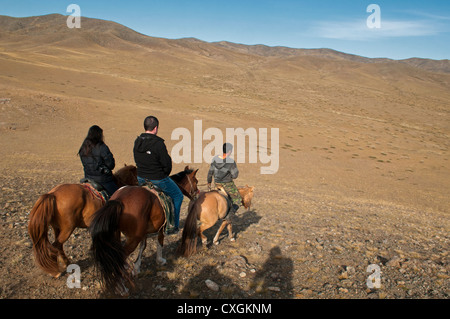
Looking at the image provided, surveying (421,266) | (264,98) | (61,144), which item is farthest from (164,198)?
(264,98)

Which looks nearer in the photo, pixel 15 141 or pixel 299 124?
pixel 15 141

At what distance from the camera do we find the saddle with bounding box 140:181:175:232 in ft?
16.1

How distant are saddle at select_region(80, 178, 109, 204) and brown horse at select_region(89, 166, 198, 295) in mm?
716

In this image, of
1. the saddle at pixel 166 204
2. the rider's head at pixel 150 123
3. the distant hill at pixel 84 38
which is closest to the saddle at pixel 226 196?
the saddle at pixel 166 204

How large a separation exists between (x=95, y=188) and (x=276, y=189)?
9.26m

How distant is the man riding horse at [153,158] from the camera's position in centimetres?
479

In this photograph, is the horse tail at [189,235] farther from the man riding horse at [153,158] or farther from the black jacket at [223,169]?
the black jacket at [223,169]

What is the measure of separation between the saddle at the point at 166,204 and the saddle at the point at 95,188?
2.44ft

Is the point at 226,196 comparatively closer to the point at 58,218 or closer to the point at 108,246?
the point at 108,246

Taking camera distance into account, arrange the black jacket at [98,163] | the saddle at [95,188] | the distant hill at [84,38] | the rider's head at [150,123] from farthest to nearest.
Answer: the distant hill at [84,38] < the black jacket at [98,163] < the saddle at [95,188] < the rider's head at [150,123]

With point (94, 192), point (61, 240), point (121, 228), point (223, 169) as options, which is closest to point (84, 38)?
point (223, 169)

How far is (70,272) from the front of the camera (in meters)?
4.70

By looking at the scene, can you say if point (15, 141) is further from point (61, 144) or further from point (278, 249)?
point (278, 249)

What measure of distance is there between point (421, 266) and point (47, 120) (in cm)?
2366
